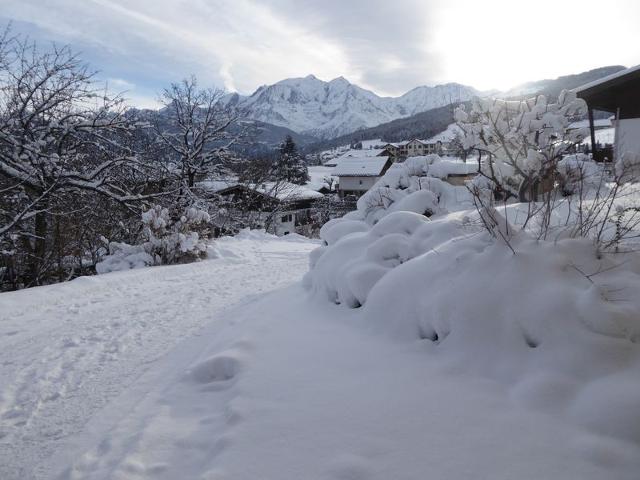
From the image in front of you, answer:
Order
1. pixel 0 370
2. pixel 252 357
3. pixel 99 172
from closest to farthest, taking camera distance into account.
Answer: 1. pixel 252 357
2. pixel 0 370
3. pixel 99 172

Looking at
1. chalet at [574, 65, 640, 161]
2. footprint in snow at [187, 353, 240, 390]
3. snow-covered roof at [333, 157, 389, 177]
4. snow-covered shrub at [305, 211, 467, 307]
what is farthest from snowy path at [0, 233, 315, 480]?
snow-covered roof at [333, 157, 389, 177]

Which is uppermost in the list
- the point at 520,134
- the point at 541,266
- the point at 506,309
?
the point at 520,134

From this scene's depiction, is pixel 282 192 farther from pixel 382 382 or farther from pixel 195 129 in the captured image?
pixel 382 382

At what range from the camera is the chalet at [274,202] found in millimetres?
25953

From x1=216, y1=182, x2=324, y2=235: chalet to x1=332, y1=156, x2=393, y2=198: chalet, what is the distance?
34.7ft

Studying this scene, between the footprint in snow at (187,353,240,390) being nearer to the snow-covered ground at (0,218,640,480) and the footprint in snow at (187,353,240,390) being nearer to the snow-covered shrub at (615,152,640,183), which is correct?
the snow-covered ground at (0,218,640,480)

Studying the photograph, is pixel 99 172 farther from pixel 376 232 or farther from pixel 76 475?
pixel 76 475

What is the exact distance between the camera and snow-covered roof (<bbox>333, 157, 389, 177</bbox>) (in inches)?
1879

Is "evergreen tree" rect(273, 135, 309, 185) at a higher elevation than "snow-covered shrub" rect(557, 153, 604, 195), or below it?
higher

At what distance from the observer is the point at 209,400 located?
2789mm

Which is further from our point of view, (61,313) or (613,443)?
(61,313)

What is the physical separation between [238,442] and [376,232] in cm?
329

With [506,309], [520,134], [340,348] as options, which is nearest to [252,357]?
[340,348]

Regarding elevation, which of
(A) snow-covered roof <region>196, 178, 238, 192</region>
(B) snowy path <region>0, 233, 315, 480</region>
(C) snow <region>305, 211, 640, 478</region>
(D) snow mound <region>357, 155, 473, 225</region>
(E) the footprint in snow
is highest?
(A) snow-covered roof <region>196, 178, 238, 192</region>
